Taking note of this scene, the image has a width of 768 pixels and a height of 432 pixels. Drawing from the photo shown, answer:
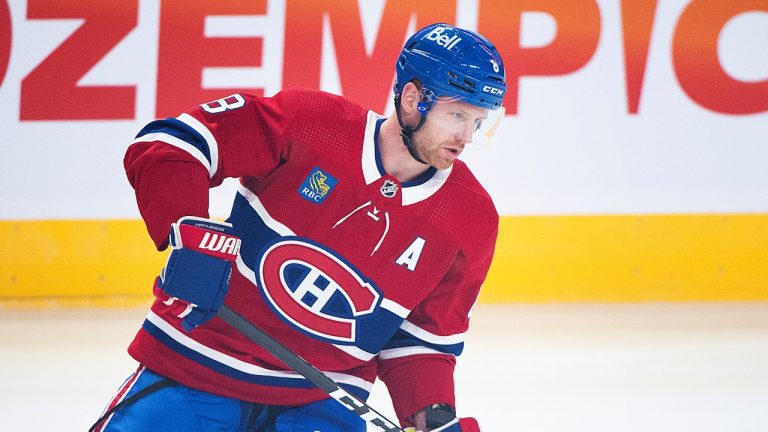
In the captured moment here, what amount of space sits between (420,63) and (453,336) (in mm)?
514

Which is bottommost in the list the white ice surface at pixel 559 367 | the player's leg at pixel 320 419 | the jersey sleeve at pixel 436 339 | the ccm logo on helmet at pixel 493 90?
the white ice surface at pixel 559 367

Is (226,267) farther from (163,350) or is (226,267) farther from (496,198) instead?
(496,198)

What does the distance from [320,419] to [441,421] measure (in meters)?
0.22

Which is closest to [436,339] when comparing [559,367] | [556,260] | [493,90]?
[493,90]

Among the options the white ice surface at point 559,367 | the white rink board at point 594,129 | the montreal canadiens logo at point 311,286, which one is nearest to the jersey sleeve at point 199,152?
the montreal canadiens logo at point 311,286

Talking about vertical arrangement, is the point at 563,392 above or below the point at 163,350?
below

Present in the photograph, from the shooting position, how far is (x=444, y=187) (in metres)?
1.92

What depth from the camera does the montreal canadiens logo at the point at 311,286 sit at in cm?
185

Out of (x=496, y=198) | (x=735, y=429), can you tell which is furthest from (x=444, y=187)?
(x=496, y=198)

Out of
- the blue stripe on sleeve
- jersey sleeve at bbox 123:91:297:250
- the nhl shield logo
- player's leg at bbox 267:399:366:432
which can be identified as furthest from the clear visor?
player's leg at bbox 267:399:366:432

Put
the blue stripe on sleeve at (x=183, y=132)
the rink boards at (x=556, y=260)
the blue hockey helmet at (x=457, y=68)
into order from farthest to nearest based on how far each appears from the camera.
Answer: the rink boards at (x=556, y=260) → the blue hockey helmet at (x=457, y=68) → the blue stripe on sleeve at (x=183, y=132)

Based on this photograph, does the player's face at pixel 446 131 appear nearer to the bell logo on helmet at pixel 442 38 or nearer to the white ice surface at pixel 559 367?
the bell logo on helmet at pixel 442 38

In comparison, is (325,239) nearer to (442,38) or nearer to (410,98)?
(410,98)

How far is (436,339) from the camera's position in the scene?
1.97 metres
